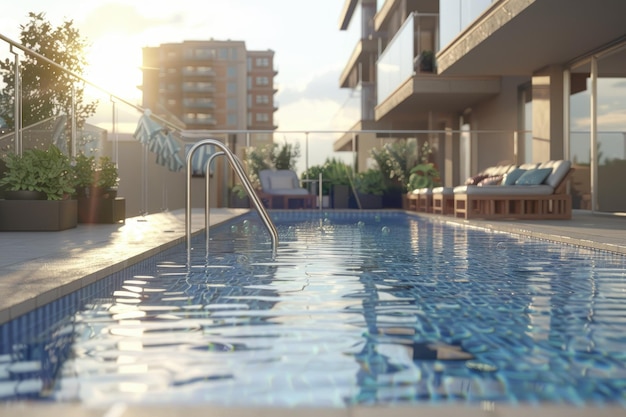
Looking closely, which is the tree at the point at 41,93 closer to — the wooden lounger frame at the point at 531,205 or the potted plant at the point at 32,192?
the potted plant at the point at 32,192

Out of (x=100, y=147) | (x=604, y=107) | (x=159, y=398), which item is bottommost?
(x=159, y=398)

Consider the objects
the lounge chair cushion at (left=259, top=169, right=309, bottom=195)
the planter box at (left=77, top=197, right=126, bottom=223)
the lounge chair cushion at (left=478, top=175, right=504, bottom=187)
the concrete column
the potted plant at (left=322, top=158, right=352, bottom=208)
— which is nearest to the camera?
the planter box at (left=77, top=197, right=126, bottom=223)

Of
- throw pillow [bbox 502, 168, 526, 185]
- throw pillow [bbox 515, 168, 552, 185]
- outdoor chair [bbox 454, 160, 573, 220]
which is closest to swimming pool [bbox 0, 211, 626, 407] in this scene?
outdoor chair [bbox 454, 160, 573, 220]

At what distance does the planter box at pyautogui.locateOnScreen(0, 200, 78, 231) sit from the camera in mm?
7637

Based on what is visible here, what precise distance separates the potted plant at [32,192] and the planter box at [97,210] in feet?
4.23

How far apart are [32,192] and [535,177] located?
7.06 metres

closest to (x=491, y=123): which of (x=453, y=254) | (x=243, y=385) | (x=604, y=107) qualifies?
(x=604, y=107)

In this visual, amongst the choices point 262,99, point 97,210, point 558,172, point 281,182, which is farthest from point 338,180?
point 262,99

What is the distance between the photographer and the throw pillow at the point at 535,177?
36.5ft

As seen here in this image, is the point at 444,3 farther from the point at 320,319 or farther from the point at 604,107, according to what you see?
the point at 320,319

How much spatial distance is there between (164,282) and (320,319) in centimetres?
159

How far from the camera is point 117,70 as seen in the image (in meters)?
12.6

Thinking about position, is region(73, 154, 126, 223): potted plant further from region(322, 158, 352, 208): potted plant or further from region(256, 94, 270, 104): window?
region(256, 94, 270, 104): window

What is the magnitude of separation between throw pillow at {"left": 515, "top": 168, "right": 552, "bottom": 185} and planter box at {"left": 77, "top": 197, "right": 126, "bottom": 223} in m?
5.93
